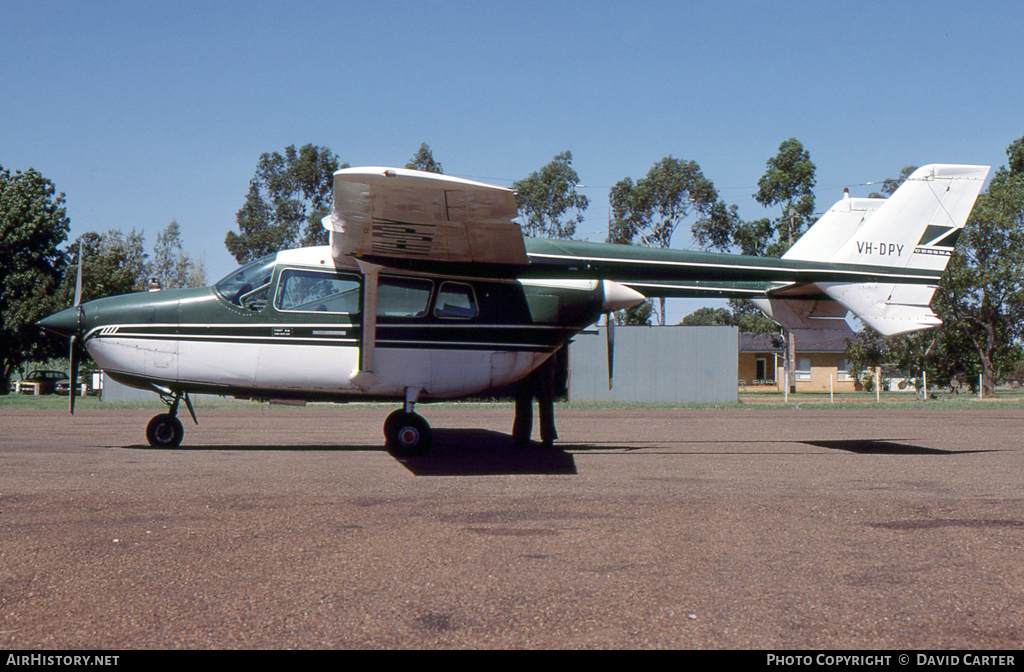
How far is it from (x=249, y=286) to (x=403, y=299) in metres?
2.00

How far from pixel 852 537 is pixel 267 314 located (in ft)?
24.9

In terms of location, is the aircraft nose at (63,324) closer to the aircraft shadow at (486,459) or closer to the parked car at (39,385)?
the aircraft shadow at (486,459)

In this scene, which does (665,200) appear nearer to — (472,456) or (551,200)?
(551,200)

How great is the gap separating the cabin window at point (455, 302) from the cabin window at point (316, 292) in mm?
1085

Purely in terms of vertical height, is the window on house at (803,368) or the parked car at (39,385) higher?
the window on house at (803,368)

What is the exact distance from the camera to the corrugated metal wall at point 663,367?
110 feet

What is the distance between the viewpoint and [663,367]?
1326 inches

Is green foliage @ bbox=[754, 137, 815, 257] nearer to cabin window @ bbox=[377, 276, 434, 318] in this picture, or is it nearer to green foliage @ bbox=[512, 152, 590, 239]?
green foliage @ bbox=[512, 152, 590, 239]

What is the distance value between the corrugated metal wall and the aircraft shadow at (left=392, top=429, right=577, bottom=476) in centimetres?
2064

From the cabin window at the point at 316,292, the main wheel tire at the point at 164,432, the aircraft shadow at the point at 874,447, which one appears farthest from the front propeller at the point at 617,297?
the main wheel tire at the point at 164,432

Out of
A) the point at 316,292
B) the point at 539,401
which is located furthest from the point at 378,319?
the point at 539,401

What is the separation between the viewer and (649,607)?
383cm

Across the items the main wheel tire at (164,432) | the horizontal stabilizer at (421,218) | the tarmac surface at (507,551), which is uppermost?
the horizontal stabilizer at (421,218)

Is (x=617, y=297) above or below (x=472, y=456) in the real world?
above
